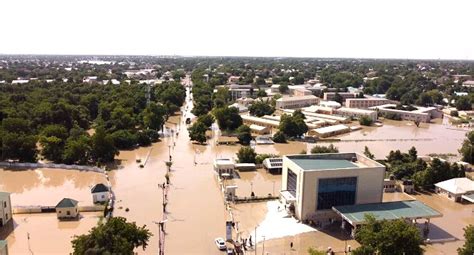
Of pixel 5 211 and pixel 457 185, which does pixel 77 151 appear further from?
pixel 457 185

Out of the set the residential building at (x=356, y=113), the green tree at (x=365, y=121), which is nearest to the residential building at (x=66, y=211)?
the green tree at (x=365, y=121)

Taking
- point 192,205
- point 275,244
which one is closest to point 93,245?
point 275,244

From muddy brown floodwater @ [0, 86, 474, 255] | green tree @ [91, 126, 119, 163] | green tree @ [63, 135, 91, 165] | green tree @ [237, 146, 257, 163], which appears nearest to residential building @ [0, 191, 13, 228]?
muddy brown floodwater @ [0, 86, 474, 255]

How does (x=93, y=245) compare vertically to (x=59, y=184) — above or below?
above

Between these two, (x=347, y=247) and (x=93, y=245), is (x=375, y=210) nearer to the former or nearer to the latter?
(x=347, y=247)

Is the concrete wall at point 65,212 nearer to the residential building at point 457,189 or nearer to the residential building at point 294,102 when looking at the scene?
the residential building at point 457,189

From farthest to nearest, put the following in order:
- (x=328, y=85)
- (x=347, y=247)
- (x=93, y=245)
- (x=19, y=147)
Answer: (x=328, y=85)
(x=19, y=147)
(x=347, y=247)
(x=93, y=245)

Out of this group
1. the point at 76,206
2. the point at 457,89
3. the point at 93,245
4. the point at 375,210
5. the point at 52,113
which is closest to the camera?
the point at 93,245
